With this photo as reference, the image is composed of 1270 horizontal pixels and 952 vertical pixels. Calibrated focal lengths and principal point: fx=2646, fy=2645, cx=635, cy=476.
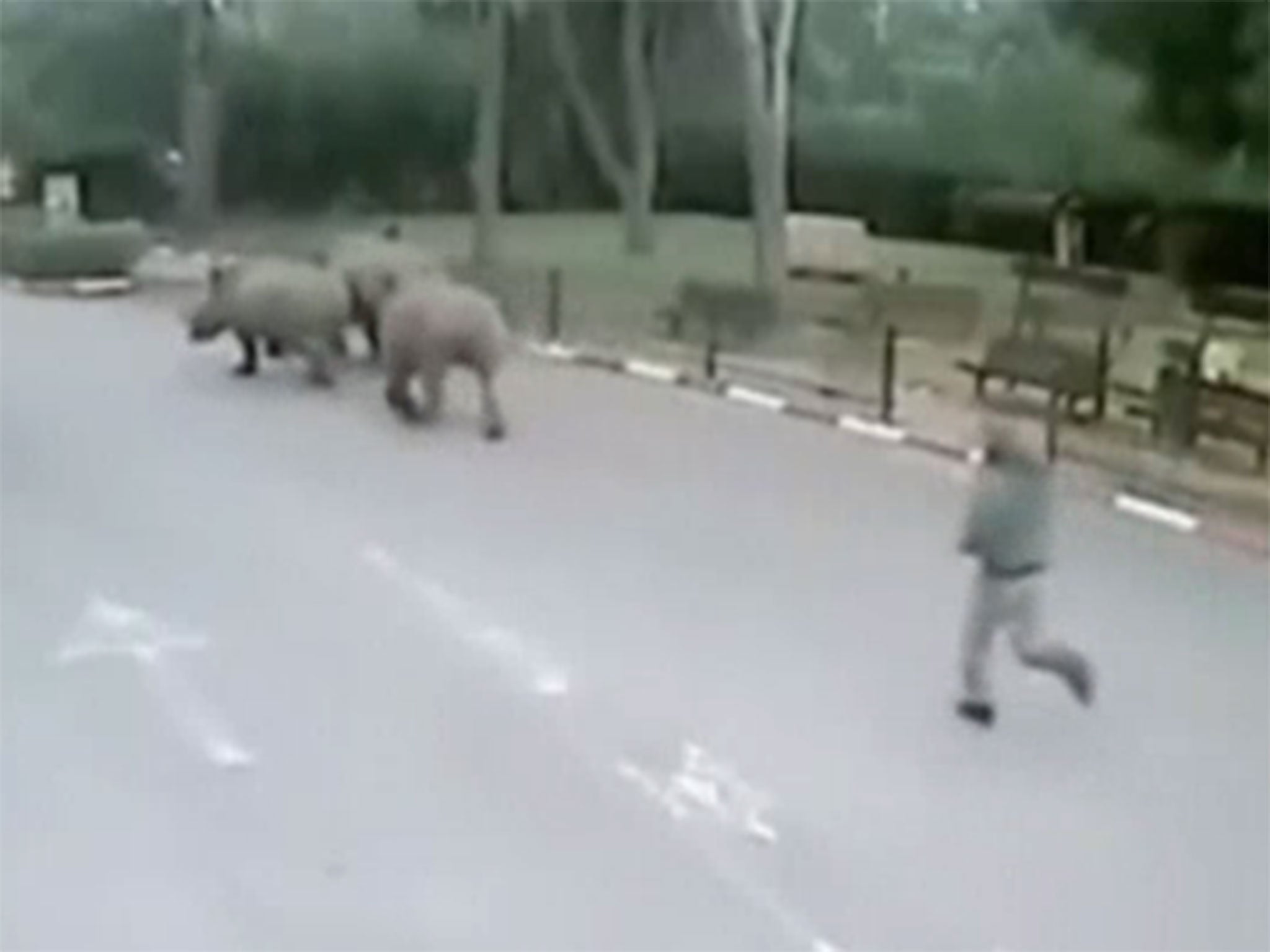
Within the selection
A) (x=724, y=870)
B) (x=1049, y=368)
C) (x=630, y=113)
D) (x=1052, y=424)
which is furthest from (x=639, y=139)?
(x=724, y=870)

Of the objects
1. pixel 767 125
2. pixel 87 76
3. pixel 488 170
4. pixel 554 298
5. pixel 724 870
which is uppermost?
Result: pixel 87 76

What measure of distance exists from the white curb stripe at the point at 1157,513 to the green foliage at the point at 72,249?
3053mm

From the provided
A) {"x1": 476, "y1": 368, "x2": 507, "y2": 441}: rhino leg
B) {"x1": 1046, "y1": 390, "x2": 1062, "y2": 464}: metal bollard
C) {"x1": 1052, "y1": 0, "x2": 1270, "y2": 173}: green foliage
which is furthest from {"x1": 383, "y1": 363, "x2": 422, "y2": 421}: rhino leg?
{"x1": 1052, "y1": 0, "x2": 1270, "y2": 173}: green foliage

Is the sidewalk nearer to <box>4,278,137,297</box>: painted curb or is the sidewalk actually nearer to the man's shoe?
the man's shoe

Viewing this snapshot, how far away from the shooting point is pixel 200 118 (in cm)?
712

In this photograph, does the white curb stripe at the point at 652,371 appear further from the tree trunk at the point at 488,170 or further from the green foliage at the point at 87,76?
the green foliage at the point at 87,76

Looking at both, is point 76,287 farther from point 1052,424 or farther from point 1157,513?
point 1157,513

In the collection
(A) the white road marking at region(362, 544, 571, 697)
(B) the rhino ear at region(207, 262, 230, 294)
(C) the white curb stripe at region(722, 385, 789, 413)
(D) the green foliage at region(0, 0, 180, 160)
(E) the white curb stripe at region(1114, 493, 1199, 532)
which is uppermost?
(D) the green foliage at region(0, 0, 180, 160)

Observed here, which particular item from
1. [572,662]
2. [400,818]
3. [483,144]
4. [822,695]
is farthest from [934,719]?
[483,144]

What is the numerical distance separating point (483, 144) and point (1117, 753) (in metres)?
4.23

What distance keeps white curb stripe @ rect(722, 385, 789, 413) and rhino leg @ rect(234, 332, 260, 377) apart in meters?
1.26

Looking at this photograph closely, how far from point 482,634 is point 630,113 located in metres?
3.48

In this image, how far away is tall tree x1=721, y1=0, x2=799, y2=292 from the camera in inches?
295

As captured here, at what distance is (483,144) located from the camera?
7.44 metres
